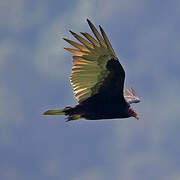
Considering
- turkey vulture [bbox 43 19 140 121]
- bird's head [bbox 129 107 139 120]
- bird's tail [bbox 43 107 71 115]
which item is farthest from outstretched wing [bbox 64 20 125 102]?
bird's head [bbox 129 107 139 120]

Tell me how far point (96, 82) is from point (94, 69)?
410mm

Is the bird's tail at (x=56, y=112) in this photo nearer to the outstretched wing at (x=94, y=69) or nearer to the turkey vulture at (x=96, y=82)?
the turkey vulture at (x=96, y=82)

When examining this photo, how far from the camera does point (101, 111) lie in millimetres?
15734

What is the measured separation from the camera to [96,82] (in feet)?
51.0

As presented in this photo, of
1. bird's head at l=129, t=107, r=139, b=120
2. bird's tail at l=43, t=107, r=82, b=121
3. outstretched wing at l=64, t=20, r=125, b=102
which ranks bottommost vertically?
bird's head at l=129, t=107, r=139, b=120

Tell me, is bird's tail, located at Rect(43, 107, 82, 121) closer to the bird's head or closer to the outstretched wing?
the outstretched wing

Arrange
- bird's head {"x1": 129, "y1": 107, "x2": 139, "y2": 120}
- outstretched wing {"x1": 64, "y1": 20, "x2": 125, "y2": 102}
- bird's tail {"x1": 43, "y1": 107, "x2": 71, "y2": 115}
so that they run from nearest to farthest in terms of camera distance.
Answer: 1. outstretched wing {"x1": 64, "y1": 20, "x2": 125, "y2": 102}
2. bird's tail {"x1": 43, "y1": 107, "x2": 71, "y2": 115}
3. bird's head {"x1": 129, "y1": 107, "x2": 139, "y2": 120}

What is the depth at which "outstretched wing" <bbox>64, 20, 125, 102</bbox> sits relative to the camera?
49.1 feet

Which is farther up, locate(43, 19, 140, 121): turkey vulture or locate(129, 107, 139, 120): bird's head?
locate(43, 19, 140, 121): turkey vulture

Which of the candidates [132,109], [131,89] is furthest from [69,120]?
[131,89]

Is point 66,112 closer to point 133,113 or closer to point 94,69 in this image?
point 94,69

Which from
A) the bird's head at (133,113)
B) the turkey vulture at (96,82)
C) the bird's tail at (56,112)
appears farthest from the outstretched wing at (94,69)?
the bird's head at (133,113)

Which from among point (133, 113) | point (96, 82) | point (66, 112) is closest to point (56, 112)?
point (66, 112)

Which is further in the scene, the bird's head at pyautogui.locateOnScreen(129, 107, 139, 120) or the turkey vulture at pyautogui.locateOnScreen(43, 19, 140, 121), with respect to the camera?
the bird's head at pyautogui.locateOnScreen(129, 107, 139, 120)
